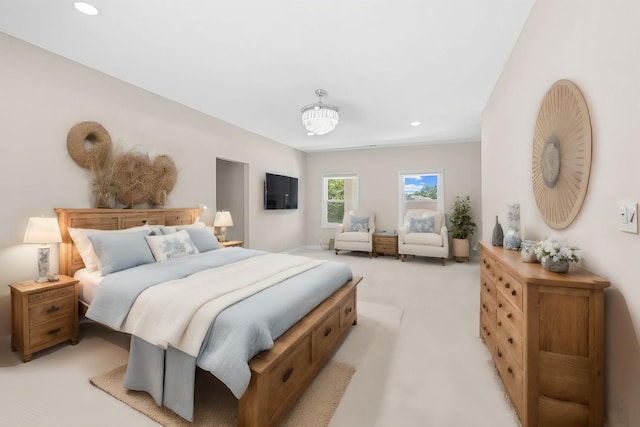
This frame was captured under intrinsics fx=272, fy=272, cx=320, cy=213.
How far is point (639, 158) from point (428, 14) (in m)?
1.65

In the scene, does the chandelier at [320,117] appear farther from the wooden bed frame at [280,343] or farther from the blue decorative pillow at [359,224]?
the blue decorative pillow at [359,224]

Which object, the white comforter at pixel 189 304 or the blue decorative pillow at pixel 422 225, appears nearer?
the white comforter at pixel 189 304

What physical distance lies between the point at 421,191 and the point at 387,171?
3.01 feet

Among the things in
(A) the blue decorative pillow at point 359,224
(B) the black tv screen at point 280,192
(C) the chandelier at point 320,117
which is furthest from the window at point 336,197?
(C) the chandelier at point 320,117

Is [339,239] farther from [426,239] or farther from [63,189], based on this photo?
[63,189]

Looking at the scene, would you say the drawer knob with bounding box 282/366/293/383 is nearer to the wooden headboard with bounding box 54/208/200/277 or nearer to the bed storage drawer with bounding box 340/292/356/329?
the bed storage drawer with bounding box 340/292/356/329

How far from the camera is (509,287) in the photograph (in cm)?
165

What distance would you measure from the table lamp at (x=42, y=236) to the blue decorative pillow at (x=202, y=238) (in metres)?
1.12


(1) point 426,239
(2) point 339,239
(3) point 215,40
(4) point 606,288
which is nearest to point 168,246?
(3) point 215,40

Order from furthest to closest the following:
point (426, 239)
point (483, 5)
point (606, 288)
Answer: point (426, 239) < point (483, 5) < point (606, 288)

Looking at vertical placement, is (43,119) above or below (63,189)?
above

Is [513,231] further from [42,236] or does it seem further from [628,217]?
[42,236]

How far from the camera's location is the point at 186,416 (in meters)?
1.48

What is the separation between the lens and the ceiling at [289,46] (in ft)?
6.49
